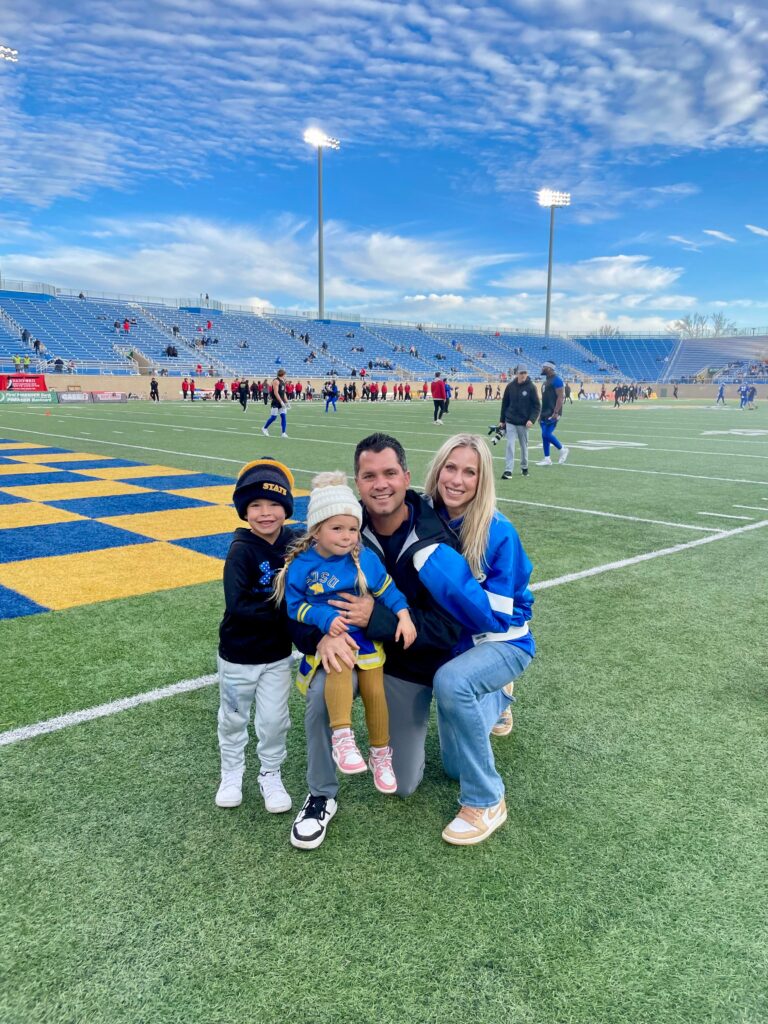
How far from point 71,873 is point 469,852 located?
1.39 metres

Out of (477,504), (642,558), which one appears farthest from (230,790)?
(642,558)

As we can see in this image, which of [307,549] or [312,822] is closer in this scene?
[312,822]

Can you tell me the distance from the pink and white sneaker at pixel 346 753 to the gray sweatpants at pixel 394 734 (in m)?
0.11

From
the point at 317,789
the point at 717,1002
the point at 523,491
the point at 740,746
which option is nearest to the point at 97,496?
the point at 523,491

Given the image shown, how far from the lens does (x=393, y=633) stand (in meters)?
2.79

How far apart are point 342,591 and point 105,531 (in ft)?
18.7

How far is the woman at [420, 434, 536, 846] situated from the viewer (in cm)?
279

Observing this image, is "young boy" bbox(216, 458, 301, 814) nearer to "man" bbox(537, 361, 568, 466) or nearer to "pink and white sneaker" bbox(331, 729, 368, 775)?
"pink and white sneaker" bbox(331, 729, 368, 775)

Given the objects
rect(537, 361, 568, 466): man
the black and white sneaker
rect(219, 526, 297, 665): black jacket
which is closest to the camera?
the black and white sneaker

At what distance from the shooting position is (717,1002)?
2.02 meters

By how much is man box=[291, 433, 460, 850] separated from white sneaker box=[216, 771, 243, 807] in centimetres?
31

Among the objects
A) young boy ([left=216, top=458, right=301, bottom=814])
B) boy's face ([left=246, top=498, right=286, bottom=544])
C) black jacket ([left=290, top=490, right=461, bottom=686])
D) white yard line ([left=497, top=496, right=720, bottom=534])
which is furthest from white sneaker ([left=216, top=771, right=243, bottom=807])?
white yard line ([left=497, top=496, right=720, bottom=534])

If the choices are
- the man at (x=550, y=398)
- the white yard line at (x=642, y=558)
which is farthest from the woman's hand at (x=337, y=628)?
the man at (x=550, y=398)

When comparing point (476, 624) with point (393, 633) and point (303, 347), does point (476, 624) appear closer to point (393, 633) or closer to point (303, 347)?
point (393, 633)
